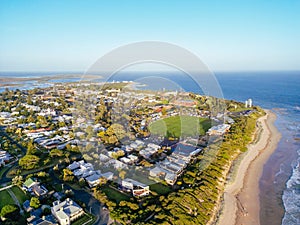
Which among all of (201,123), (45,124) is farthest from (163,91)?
(45,124)

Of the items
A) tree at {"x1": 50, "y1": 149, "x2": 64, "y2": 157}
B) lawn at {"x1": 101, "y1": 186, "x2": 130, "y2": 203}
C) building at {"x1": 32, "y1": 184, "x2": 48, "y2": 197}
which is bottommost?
lawn at {"x1": 101, "y1": 186, "x2": 130, "y2": 203}

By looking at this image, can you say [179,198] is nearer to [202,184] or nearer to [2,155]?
[202,184]

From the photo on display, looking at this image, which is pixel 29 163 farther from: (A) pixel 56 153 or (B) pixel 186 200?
(B) pixel 186 200

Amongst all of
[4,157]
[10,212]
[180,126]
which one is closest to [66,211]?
[10,212]

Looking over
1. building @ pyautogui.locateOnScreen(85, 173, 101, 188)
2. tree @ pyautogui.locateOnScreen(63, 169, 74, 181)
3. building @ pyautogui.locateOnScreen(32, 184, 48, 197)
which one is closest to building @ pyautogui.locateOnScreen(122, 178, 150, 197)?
building @ pyautogui.locateOnScreen(85, 173, 101, 188)

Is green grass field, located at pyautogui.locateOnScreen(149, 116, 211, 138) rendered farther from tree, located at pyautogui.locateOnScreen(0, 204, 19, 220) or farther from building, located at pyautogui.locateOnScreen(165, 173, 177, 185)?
tree, located at pyautogui.locateOnScreen(0, 204, 19, 220)

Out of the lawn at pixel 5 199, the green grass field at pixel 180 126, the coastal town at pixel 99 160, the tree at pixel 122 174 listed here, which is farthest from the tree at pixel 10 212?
the green grass field at pixel 180 126

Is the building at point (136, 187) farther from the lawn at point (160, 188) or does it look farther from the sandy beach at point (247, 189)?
the sandy beach at point (247, 189)
